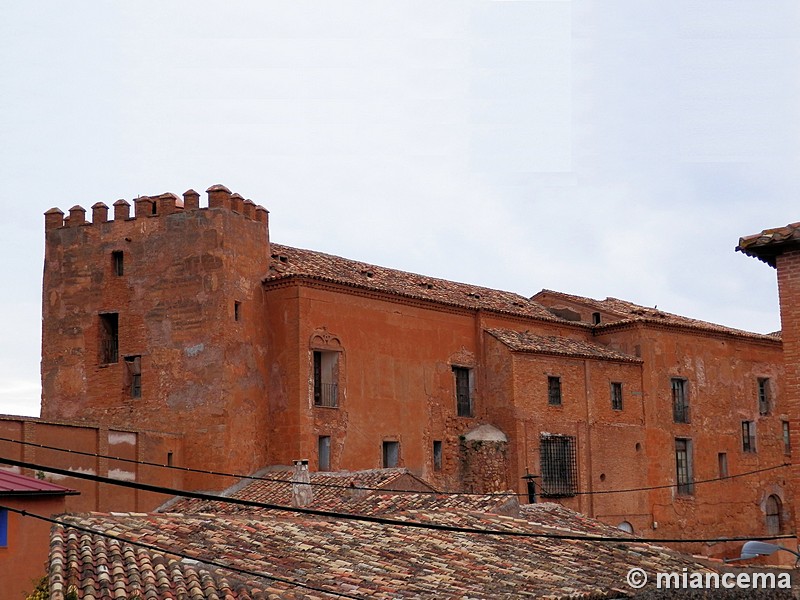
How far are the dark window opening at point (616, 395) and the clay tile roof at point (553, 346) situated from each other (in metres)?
0.72

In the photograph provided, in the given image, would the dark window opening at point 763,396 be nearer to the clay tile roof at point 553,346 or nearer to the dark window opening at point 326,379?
the clay tile roof at point 553,346

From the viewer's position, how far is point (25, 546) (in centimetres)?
1636

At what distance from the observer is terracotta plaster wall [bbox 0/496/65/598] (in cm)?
1598

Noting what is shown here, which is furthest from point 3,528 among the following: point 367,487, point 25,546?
point 367,487

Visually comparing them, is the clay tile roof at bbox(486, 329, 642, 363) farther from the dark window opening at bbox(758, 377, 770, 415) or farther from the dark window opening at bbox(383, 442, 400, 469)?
the dark window opening at bbox(758, 377, 770, 415)

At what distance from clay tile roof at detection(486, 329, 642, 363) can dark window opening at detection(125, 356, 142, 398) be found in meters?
9.41

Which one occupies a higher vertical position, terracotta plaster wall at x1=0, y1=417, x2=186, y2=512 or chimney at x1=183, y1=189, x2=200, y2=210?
chimney at x1=183, y1=189, x2=200, y2=210

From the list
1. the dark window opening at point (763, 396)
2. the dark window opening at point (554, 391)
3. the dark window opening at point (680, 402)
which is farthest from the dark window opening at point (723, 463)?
the dark window opening at point (554, 391)

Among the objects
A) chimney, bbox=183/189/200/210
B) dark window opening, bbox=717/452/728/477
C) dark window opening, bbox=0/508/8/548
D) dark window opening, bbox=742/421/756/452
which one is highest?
chimney, bbox=183/189/200/210

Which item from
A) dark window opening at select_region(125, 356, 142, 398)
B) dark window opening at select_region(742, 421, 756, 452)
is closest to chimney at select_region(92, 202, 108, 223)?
dark window opening at select_region(125, 356, 142, 398)

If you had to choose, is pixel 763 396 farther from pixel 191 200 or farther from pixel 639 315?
pixel 191 200

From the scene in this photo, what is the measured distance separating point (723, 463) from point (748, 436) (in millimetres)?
1713

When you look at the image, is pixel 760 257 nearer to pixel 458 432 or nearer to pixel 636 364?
pixel 458 432

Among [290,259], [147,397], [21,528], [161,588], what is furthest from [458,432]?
[161,588]
